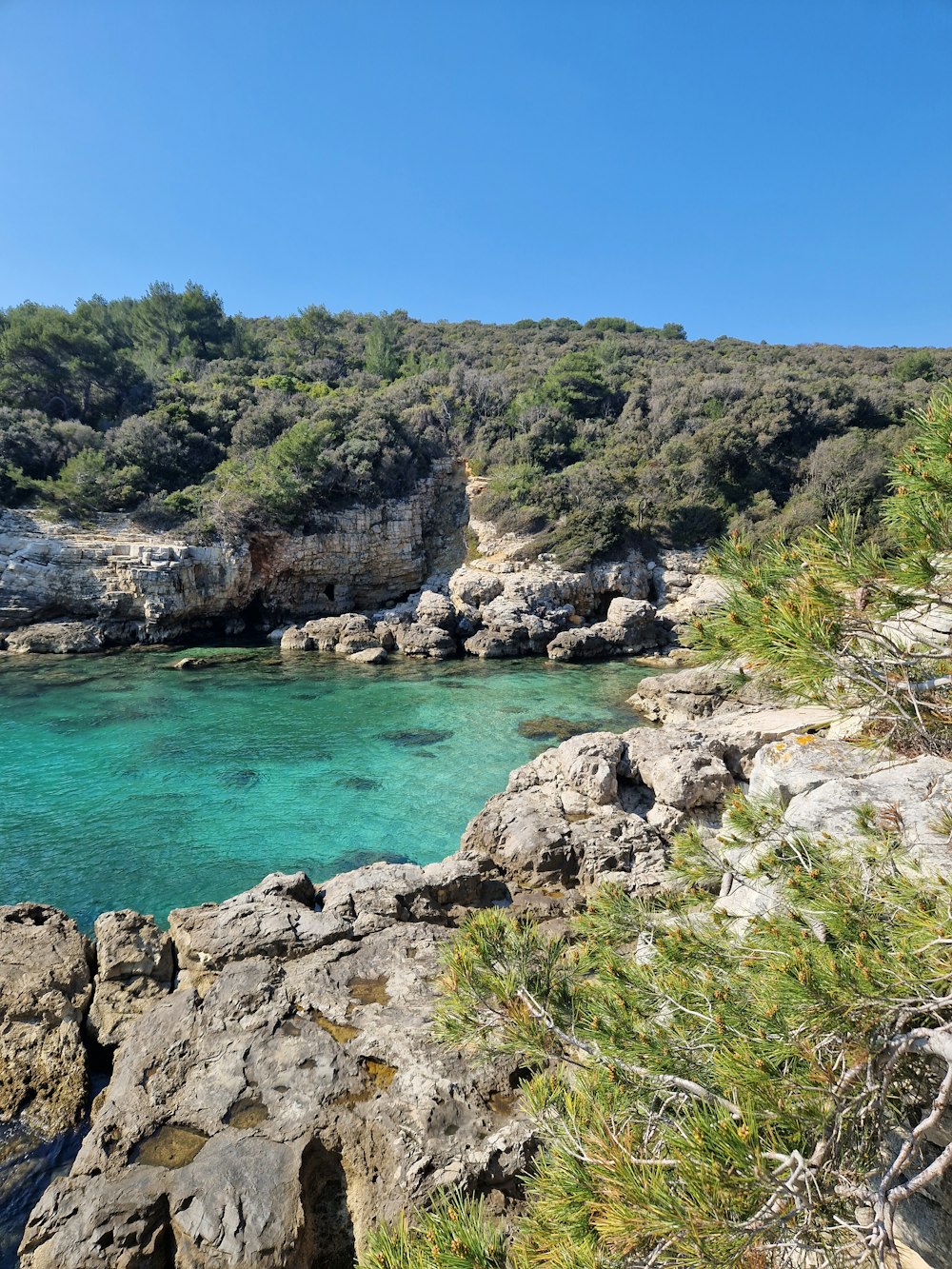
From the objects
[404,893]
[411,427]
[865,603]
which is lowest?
[404,893]

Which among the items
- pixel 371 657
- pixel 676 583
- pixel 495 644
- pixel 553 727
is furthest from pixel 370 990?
pixel 676 583

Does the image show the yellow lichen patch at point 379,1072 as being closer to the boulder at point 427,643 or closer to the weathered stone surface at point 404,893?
the weathered stone surface at point 404,893

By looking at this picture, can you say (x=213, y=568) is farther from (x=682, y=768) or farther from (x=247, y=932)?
(x=682, y=768)

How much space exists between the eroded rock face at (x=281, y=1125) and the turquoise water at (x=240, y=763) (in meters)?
3.40

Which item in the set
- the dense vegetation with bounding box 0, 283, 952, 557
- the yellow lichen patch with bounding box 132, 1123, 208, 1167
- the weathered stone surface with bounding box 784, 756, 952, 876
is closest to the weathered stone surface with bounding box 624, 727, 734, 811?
the weathered stone surface with bounding box 784, 756, 952, 876

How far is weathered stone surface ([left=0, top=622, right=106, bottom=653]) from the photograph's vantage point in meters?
19.2

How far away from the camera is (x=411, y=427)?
29.5m

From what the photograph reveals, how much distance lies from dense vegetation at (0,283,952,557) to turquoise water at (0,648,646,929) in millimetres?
8324

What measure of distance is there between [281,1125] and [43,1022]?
2.54 metres

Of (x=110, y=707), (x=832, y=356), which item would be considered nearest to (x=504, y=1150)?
(x=110, y=707)

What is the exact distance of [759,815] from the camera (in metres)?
2.66

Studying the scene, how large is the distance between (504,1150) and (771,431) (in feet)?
99.0

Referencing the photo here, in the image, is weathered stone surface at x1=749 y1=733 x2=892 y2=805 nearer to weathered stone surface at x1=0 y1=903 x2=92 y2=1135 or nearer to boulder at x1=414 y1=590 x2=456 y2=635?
weathered stone surface at x1=0 y1=903 x2=92 y2=1135

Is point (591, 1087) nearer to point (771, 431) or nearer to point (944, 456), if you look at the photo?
point (944, 456)
